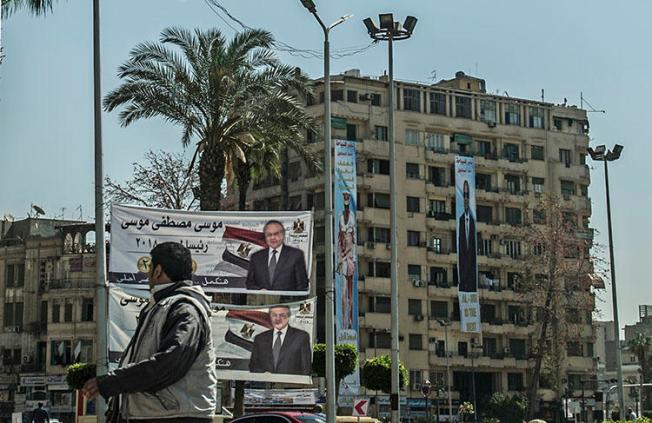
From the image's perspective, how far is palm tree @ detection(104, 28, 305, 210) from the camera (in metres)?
37.2

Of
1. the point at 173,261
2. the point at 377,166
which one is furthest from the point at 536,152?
the point at 173,261

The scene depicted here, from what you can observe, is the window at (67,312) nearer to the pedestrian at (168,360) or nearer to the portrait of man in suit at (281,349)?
the portrait of man in suit at (281,349)

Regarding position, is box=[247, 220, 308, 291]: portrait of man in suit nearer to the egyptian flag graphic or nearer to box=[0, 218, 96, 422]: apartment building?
the egyptian flag graphic

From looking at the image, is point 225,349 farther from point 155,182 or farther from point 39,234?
point 39,234

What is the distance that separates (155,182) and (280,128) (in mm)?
12480

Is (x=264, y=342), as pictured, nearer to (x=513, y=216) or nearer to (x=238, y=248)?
(x=238, y=248)

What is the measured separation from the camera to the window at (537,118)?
9262 cm

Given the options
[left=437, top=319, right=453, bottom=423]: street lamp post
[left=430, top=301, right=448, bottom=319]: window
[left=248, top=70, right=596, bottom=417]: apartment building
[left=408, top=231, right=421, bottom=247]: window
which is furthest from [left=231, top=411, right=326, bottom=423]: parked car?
[left=430, top=301, right=448, bottom=319]: window

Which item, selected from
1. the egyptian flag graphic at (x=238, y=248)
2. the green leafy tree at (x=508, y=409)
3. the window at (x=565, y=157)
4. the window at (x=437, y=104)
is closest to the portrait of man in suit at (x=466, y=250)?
the green leafy tree at (x=508, y=409)

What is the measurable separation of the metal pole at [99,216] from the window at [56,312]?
58.0m

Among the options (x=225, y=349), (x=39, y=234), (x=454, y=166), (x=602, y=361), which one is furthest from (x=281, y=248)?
(x=602, y=361)

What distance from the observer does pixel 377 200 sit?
82.7 m

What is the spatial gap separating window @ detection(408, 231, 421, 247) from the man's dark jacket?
7739cm

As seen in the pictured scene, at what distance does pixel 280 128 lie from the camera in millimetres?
38781
